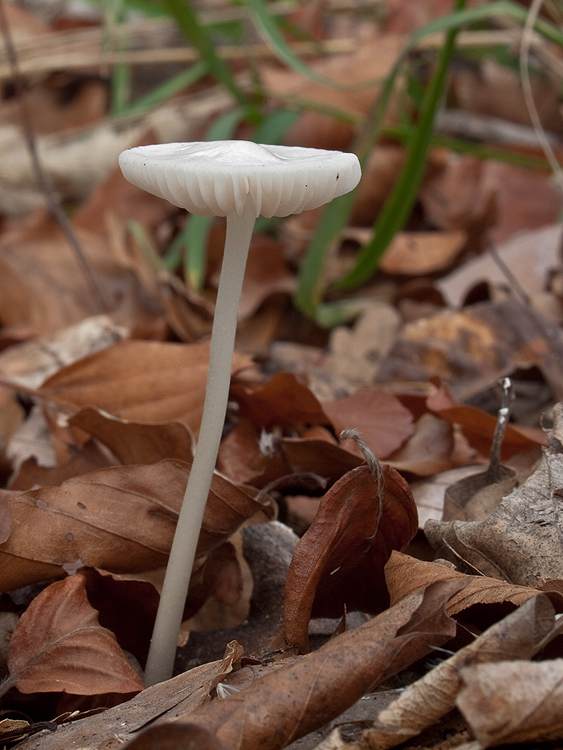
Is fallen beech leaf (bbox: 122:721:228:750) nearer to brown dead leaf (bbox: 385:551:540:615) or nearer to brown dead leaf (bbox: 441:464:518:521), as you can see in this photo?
brown dead leaf (bbox: 385:551:540:615)

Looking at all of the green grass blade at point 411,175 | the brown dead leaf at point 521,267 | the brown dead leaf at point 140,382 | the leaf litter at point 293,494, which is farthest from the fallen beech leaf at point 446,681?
the brown dead leaf at point 521,267

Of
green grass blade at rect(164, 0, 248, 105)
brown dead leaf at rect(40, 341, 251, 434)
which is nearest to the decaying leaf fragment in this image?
brown dead leaf at rect(40, 341, 251, 434)

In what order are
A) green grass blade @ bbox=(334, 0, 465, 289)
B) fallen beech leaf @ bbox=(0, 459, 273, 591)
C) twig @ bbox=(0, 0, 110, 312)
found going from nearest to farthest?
1. fallen beech leaf @ bbox=(0, 459, 273, 591)
2. green grass blade @ bbox=(334, 0, 465, 289)
3. twig @ bbox=(0, 0, 110, 312)

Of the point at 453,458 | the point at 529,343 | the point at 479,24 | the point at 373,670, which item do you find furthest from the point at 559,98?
the point at 373,670

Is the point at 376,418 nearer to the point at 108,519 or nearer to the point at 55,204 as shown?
the point at 108,519

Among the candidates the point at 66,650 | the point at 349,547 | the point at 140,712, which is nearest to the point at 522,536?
the point at 349,547

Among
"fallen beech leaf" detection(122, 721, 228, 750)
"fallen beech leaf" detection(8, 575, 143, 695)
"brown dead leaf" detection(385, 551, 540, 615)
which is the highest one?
"brown dead leaf" detection(385, 551, 540, 615)

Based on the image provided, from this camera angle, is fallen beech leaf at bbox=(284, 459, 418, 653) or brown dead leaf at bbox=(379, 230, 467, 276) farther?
brown dead leaf at bbox=(379, 230, 467, 276)

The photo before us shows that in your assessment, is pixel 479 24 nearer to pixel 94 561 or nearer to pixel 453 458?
pixel 453 458
